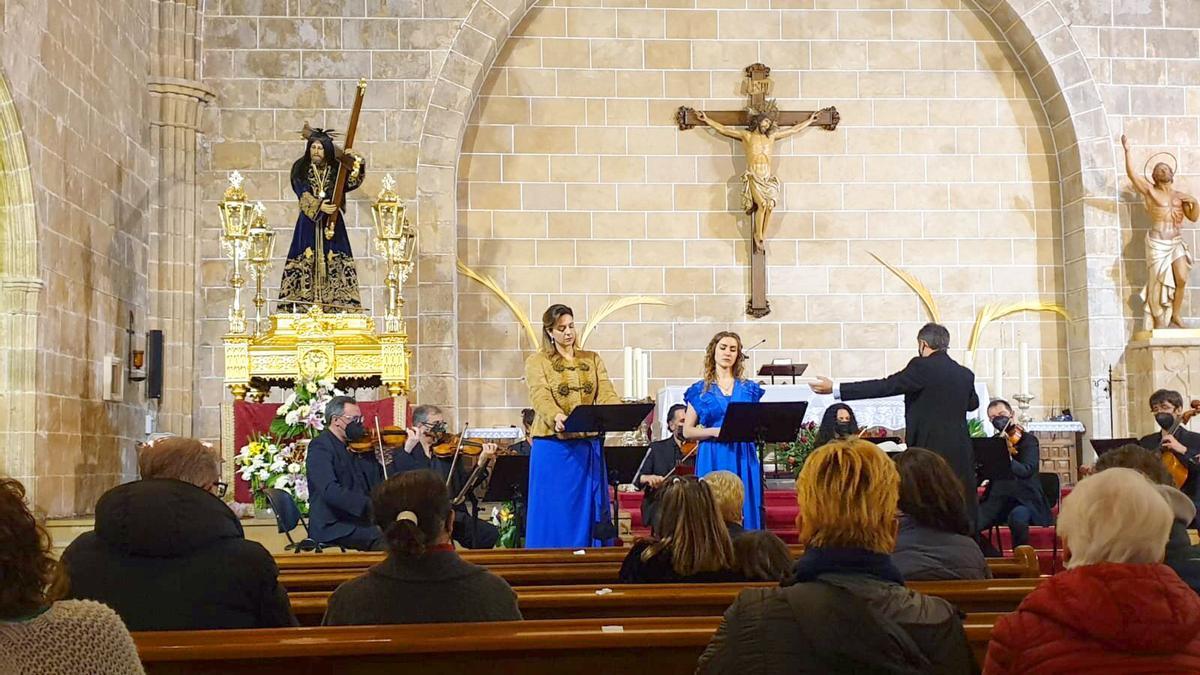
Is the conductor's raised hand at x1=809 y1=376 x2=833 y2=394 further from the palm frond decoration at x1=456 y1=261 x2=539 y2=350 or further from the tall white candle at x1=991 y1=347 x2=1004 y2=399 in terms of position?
the palm frond decoration at x1=456 y1=261 x2=539 y2=350

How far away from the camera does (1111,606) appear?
2445 millimetres

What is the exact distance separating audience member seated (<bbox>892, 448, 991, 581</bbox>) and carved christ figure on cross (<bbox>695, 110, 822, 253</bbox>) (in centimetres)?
944

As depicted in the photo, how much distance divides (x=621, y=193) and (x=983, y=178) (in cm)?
355

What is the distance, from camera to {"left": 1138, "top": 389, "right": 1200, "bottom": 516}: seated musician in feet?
25.5

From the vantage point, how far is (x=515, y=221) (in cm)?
1358

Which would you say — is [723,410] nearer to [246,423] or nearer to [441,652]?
[246,423]

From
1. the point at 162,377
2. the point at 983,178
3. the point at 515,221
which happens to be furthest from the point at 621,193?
the point at 162,377

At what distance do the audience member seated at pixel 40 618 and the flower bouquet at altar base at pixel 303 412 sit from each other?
697 cm

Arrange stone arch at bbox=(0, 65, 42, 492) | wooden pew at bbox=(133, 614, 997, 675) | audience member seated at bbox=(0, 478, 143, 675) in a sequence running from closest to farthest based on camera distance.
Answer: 1. audience member seated at bbox=(0, 478, 143, 675)
2. wooden pew at bbox=(133, 614, 997, 675)
3. stone arch at bbox=(0, 65, 42, 492)

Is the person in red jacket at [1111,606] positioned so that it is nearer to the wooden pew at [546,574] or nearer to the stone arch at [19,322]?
the wooden pew at [546,574]

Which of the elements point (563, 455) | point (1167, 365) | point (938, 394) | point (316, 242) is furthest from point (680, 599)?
point (1167, 365)

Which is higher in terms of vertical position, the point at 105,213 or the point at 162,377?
the point at 105,213

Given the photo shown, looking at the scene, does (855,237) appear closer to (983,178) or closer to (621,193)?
(983,178)

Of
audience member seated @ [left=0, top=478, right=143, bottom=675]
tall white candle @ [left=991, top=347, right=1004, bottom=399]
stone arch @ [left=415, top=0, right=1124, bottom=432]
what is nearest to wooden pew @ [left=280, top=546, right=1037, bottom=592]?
audience member seated @ [left=0, top=478, right=143, bottom=675]
